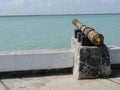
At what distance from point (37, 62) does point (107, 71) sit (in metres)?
1.38

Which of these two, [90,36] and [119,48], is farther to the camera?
[119,48]

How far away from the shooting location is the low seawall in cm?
739

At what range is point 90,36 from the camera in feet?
23.7

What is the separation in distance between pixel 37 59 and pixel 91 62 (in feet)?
3.54

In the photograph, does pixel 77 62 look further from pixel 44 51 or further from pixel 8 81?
pixel 8 81

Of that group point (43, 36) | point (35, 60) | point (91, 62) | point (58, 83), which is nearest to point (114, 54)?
point (91, 62)

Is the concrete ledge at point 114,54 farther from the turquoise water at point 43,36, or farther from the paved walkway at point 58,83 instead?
the turquoise water at point 43,36

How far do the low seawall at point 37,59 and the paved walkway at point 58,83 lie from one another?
0.24 metres

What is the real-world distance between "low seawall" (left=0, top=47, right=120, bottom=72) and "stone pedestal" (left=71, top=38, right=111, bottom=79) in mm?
413

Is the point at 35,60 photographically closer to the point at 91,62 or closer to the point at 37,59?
the point at 37,59

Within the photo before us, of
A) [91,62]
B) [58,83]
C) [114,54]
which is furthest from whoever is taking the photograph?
[114,54]

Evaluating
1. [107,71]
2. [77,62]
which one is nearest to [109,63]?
[107,71]

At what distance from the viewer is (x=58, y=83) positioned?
23.1 feet

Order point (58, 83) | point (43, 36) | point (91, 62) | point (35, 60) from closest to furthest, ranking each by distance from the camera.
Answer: point (58, 83), point (91, 62), point (35, 60), point (43, 36)
